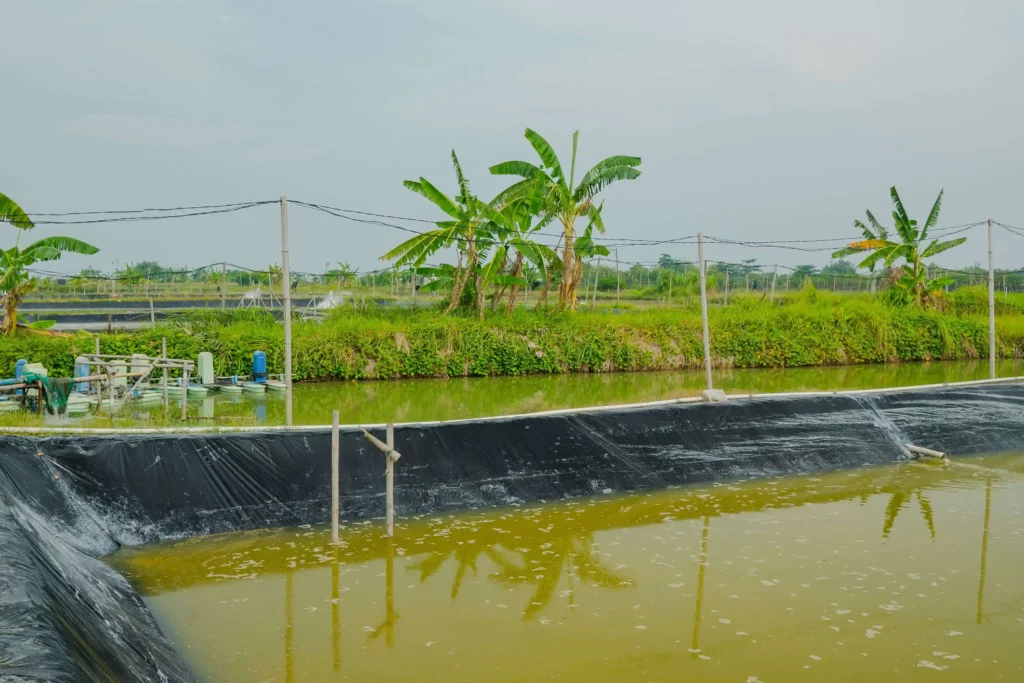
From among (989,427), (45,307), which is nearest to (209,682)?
(989,427)

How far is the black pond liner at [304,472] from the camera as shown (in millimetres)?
4227

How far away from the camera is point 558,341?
62.2 feet

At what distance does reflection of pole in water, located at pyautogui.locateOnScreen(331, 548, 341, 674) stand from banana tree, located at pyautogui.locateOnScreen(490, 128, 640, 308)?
46.1 ft

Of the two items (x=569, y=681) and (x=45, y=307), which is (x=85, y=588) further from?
(x=45, y=307)

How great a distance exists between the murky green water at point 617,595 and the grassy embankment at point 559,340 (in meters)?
9.28

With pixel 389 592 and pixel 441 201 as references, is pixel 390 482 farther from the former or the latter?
pixel 441 201

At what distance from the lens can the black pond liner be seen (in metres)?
4.23

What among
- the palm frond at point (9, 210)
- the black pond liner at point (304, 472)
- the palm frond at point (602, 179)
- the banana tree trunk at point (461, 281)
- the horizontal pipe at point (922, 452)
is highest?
the palm frond at point (602, 179)

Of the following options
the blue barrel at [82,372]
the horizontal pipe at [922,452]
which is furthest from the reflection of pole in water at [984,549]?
the blue barrel at [82,372]

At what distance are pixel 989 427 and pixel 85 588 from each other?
11.4 m

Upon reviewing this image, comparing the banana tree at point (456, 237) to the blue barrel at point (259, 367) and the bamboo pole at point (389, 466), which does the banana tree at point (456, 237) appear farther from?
the bamboo pole at point (389, 466)

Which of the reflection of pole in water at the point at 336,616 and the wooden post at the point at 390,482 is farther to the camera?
the wooden post at the point at 390,482

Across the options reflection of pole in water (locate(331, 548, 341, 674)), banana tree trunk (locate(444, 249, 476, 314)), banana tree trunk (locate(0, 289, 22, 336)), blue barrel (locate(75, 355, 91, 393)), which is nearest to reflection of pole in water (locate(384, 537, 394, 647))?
reflection of pole in water (locate(331, 548, 341, 674))

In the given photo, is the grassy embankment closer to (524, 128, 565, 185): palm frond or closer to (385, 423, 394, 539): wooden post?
(524, 128, 565, 185): palm frond
